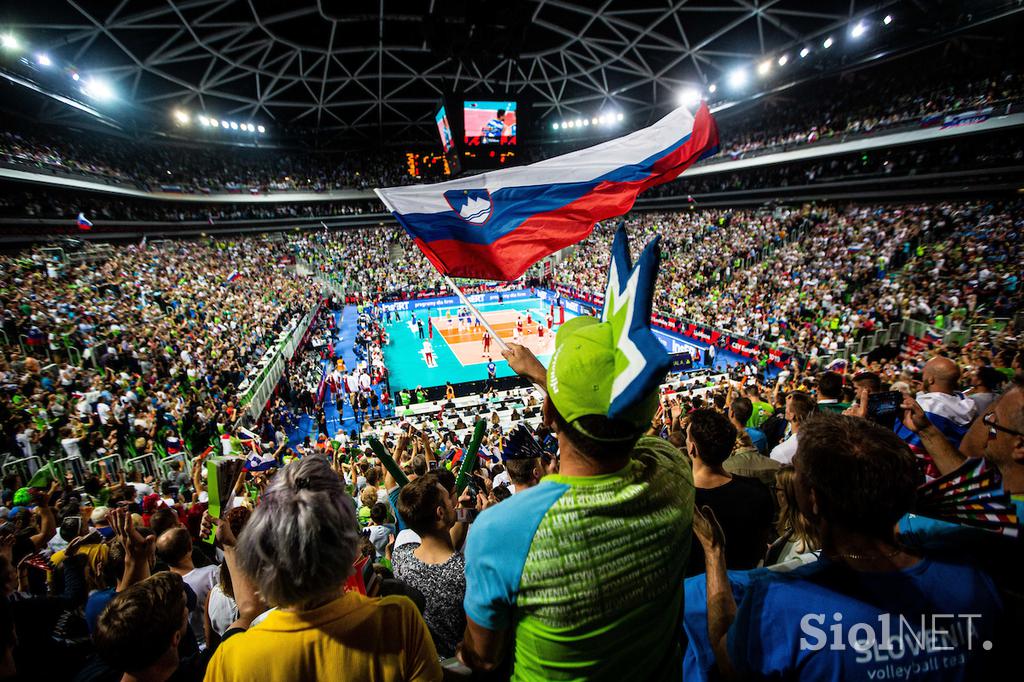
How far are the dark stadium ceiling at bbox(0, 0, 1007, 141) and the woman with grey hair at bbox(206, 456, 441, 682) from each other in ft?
66.4

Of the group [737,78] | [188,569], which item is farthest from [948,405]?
[737,78]

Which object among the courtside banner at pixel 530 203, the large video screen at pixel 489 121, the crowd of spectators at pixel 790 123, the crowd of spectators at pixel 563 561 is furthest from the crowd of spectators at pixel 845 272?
the courtside banner at pixel 530 203

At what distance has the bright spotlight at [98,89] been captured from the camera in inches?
1218

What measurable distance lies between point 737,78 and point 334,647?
48.5m

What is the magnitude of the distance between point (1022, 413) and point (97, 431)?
47.3ft

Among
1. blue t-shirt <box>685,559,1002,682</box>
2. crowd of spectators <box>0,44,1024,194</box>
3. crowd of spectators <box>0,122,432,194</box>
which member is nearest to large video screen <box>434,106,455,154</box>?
crowd of spectators <box>0,44,1024,194</box>

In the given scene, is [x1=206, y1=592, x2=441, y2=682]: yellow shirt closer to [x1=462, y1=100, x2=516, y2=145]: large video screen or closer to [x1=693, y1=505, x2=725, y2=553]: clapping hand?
[x1=693, y1=505, x2=725, y2=553]: clapping hand

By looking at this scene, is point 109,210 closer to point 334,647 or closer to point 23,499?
point 23,499

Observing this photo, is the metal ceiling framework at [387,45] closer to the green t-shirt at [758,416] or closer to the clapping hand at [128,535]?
the green t-shirt at [758,416]

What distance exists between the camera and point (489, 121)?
2827 centimetres

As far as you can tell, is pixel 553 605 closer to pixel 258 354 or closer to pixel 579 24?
pixel 258 354

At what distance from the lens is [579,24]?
1366 inches

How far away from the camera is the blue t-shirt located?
4.54 feet

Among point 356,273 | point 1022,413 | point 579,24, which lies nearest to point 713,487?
point 1022,413
